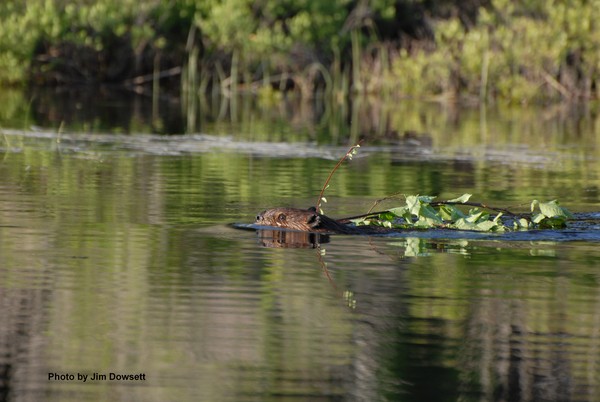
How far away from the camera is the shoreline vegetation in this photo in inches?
1470

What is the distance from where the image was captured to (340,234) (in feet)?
36.0

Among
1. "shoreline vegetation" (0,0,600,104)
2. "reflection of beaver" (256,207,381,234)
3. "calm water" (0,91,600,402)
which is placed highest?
"shoreline vegetation" (0,0,600,104)

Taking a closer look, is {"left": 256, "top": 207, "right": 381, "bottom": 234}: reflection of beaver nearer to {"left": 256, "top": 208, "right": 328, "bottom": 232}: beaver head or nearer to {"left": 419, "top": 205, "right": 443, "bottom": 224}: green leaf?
{"left": 256, "top": 208, "right": 328, "bottom": 232}: beaver head

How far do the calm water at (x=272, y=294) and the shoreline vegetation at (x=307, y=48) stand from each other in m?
21.3

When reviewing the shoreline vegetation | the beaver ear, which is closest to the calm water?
the beaver ear

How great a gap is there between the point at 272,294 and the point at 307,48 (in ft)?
108

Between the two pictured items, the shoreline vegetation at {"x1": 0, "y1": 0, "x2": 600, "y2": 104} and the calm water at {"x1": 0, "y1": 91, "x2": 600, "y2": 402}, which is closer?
the calm water at {"x1": 0, "y1": 91, "x2": 600, "y2": 402}

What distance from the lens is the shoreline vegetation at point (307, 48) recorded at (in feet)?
123

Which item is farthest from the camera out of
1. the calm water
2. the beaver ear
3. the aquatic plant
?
the aquatic plant

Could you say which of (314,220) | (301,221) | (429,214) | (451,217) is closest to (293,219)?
(301,221)

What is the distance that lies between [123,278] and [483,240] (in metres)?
3.28

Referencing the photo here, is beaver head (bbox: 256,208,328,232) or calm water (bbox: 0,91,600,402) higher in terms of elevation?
beaver head (bbox: 256,208,328,232)

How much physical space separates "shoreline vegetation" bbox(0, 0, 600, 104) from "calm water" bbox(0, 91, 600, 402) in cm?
2130

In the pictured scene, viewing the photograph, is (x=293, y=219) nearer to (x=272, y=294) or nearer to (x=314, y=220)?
(x=314, y=220)
